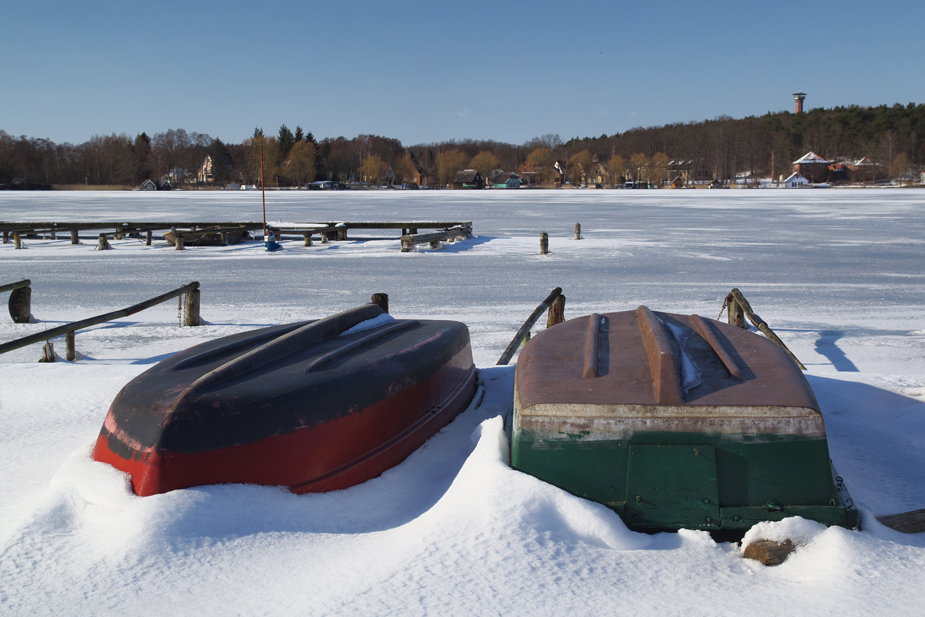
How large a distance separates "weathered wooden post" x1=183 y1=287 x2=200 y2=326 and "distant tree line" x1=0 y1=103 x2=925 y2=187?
321ft

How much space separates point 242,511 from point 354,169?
4928 inches

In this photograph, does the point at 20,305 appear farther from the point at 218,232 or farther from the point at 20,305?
the point at 218,232

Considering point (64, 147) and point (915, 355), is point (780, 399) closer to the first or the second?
point (915, 355)

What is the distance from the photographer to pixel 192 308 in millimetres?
8609

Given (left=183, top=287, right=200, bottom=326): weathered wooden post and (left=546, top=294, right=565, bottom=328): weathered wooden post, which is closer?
(left=546, top=294, right=565, bottom=328): weathered wooden post

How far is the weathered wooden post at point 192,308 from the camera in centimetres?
857

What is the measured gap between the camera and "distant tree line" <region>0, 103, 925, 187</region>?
355 feet

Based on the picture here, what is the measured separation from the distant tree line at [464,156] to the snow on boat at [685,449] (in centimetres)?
10393

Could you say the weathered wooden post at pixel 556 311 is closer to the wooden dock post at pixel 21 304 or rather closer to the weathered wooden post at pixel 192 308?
the weathered wooden post at pixel 192 308

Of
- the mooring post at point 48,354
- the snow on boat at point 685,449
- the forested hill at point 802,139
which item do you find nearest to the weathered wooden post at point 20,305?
the mooring post at point 48,354

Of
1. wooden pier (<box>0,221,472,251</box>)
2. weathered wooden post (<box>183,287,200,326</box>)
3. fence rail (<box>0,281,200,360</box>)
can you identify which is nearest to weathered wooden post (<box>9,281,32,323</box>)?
fence rail (<box>0,281,200,360</box>)

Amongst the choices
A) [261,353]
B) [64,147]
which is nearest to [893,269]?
[261,353]

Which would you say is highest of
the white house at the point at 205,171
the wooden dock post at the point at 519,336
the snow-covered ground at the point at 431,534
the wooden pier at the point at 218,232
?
the white house at the point at 205,171

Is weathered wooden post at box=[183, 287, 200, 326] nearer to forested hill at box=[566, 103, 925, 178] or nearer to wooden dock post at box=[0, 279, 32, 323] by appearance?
wooden dock post at box=[0, 279, 32, 323]
